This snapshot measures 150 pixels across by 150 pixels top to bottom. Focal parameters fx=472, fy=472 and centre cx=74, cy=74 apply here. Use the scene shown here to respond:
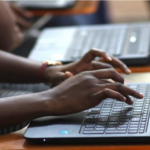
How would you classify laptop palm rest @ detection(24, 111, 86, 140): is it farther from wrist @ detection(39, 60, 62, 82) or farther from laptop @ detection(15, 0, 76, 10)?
laptop @ detection(15, 0, 76, 10)

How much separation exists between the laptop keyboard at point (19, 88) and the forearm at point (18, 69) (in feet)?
0.10

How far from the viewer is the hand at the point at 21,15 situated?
1.85 m

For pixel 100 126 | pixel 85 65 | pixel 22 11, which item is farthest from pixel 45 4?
pixel 100 126

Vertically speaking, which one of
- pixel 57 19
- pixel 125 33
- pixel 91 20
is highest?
pixel 125 33

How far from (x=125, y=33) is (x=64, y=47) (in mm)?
197

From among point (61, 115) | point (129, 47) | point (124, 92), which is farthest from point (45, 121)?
point (129, 47)

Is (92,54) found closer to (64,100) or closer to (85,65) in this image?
(85,65)

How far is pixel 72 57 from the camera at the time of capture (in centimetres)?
132

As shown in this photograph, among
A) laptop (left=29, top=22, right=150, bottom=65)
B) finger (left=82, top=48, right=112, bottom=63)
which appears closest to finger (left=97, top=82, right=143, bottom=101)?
finger (left=82, top=48, right=112, bottom=63)

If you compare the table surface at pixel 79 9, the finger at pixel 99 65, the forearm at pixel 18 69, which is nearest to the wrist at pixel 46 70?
the forearm at pixel 18 69

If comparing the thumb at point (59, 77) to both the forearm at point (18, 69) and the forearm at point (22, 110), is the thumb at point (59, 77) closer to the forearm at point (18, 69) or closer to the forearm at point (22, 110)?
the forearm at point (18, 69)

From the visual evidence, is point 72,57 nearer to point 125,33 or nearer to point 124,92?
point 125,33

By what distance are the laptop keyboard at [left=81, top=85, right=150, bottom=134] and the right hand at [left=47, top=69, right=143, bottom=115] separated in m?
0.02

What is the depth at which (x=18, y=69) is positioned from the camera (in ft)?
4.16
